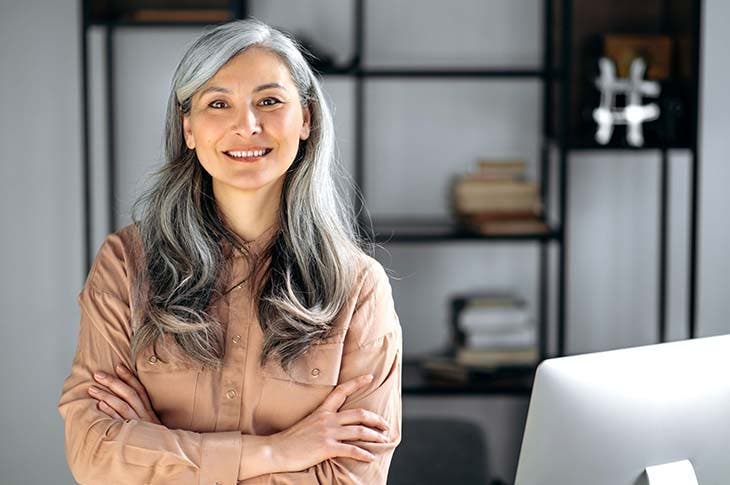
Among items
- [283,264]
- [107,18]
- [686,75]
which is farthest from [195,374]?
[686,75]

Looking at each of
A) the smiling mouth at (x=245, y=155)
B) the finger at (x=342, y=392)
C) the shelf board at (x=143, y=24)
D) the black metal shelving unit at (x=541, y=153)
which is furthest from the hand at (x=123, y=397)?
the shelf board at (x=143, y=24)

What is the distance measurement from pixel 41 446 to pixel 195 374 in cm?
191

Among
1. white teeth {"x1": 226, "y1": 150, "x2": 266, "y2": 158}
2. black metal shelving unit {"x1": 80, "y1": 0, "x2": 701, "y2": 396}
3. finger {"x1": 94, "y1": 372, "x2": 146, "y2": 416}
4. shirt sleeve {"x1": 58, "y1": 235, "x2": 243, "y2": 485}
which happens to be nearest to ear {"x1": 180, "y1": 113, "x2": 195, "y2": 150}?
white teeth {"x1": 226, "y1": 150, "x2": 266, "y2": 158}

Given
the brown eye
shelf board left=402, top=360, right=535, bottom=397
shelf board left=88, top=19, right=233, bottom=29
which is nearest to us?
the brown eye

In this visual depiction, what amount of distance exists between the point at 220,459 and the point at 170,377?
174 mm

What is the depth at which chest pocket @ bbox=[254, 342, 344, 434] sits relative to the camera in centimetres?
186

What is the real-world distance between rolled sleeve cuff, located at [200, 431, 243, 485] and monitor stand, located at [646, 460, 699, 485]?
67cm

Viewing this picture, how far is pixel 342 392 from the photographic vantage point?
1.85 m

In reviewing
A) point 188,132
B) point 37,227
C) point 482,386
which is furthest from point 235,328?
point 37,227

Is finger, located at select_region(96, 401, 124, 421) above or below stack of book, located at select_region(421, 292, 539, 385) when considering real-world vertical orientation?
above

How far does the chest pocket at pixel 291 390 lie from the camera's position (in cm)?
186

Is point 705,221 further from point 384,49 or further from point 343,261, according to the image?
point 343,261

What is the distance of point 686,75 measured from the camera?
10.7ft

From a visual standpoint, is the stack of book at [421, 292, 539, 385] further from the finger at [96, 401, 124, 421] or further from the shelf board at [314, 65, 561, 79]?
the finger at [96, 401, 124, 421]
